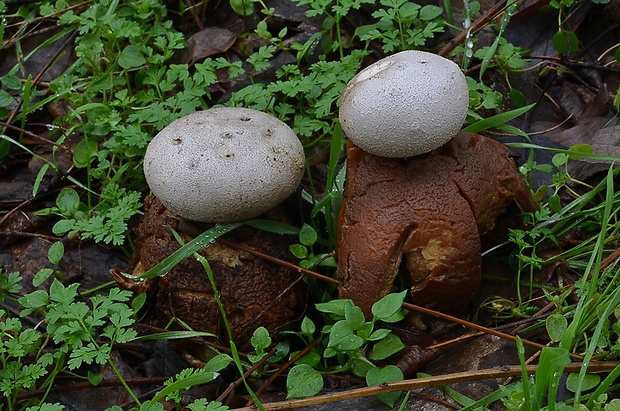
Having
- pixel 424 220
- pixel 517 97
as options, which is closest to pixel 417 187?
pixel 424 220

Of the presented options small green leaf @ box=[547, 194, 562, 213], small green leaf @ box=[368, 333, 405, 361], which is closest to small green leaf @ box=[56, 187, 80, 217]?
small green leaf @ box=[368, 333, 405, 361]

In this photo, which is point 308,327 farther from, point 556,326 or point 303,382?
point 556,326

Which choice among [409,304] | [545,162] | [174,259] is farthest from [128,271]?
[545,162]

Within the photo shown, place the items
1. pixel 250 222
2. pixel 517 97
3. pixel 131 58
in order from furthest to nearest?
pixel 131 58, pixel 517 97, pixel 250 222

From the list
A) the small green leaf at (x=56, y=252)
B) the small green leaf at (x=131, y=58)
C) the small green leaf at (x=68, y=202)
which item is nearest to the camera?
the small green leaf at (x=56, y=252)

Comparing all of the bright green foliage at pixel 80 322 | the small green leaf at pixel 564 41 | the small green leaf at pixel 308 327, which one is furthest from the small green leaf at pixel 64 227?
the small green leaf at pixel 564 41

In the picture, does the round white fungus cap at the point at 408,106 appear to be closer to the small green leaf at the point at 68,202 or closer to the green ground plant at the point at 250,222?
the green ground plant at the point at 250,222
